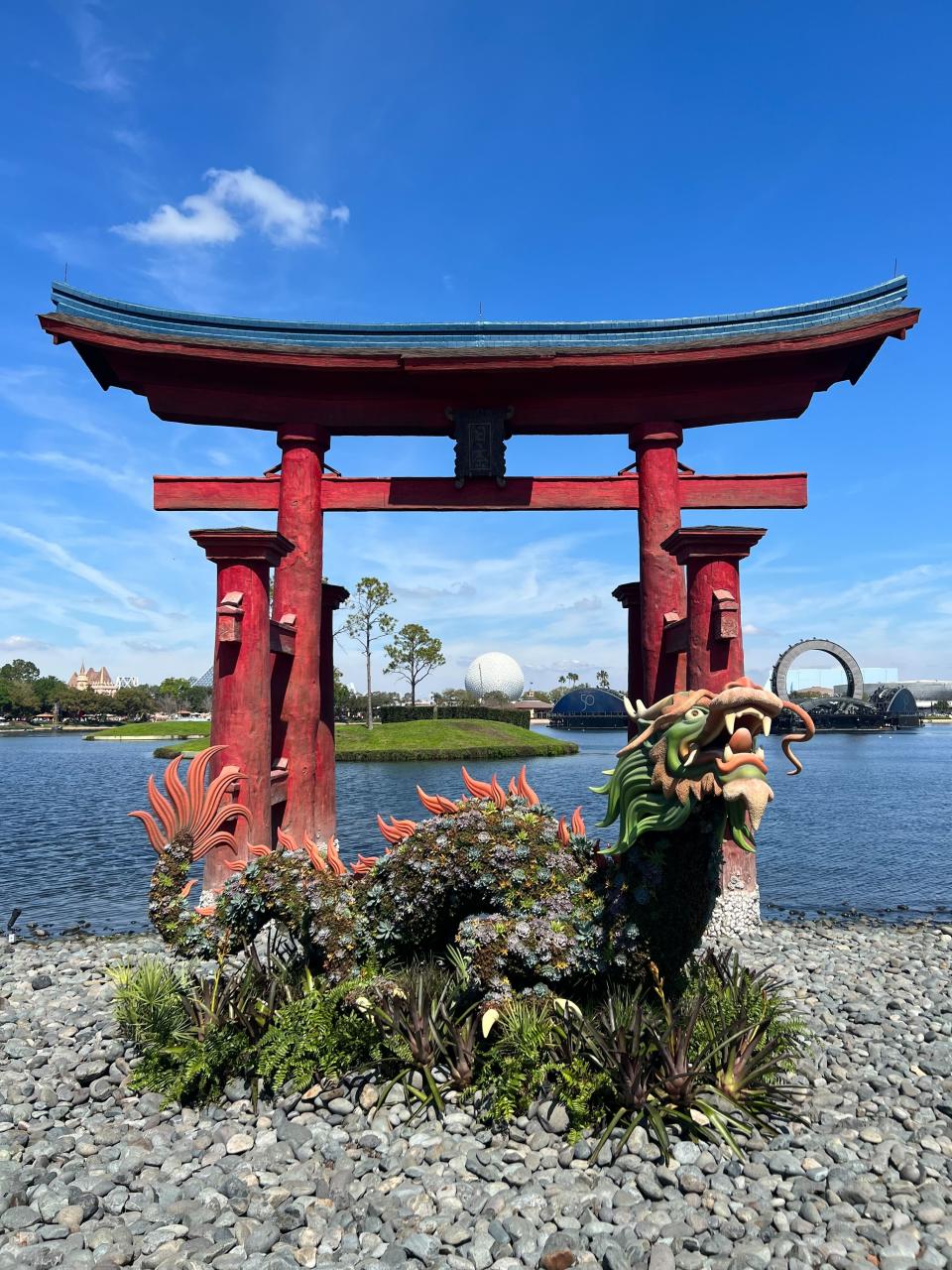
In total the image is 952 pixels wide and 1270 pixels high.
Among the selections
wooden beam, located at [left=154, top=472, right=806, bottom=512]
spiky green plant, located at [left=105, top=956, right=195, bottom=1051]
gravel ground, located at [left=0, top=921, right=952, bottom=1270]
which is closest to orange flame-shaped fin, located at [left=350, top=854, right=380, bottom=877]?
spiky green plant, located at [left=105, top=956, right=195, bottom=1051]

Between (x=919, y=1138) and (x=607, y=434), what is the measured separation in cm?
697

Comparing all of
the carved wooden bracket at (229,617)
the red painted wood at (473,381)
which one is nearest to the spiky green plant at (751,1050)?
the carved wooden bracket at (229,617)

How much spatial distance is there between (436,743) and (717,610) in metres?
27.0

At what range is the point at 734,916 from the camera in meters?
7.46

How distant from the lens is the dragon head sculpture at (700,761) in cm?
372

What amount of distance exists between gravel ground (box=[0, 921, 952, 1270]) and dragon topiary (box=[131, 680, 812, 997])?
2.91ft

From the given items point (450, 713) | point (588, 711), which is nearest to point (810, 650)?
point (588, 711)

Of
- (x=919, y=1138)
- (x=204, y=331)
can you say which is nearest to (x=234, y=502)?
(x=204, y=331)

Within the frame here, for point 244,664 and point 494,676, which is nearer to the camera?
point 244,664

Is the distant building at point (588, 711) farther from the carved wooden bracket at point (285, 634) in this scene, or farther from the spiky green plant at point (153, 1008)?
the spiky green plant at point (153, 1008)

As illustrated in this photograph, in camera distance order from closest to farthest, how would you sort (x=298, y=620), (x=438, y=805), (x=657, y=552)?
1. (x=438, y=805)
2. (x=657, y=552)
3. (x=298, y=620)

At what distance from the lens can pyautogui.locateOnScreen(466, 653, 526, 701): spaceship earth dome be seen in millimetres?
57781

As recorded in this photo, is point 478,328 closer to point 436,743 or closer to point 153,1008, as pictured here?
point 153,1008

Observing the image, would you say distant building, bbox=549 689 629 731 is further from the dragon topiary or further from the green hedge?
the dragon topiary
